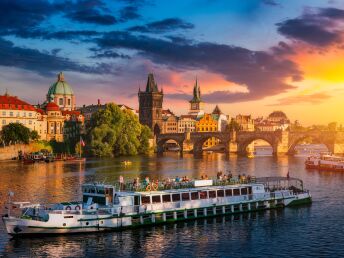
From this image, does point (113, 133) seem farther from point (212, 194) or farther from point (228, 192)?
point (212, 194)

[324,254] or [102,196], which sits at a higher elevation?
[102,196]

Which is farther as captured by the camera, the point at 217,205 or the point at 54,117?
the point at 54,117

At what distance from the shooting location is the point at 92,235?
46.1 metres

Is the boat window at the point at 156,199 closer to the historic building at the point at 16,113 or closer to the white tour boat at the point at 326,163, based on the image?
the white tour boat at the point at 326,163

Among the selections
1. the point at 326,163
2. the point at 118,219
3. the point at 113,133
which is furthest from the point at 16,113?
the point at 118,219

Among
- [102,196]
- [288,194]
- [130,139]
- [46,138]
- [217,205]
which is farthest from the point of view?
[46,138]

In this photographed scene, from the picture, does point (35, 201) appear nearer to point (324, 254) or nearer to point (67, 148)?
point (324, 254)

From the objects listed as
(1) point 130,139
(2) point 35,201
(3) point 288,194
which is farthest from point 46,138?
(3) point 288,194

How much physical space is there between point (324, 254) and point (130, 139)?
121918 mm

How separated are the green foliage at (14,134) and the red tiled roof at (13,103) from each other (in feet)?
46.0

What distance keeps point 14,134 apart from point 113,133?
90.1 ft

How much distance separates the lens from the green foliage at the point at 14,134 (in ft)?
465

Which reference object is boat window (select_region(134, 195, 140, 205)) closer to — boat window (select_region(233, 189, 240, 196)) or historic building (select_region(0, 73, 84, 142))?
boat window (select_region(233, 189, 240, 196))

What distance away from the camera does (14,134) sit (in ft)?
463
